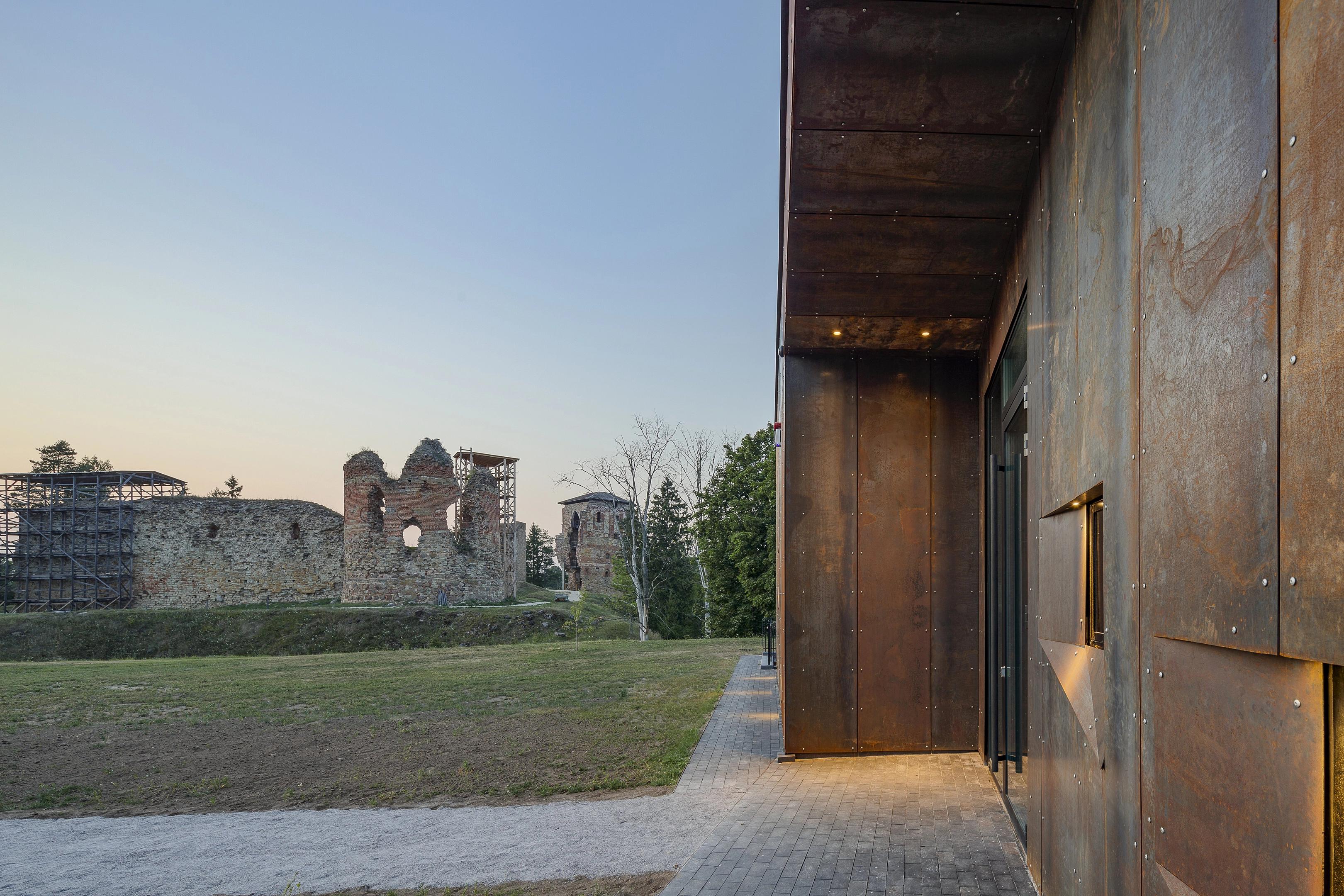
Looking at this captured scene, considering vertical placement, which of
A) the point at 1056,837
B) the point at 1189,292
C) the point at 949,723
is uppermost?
the point at 1189,292

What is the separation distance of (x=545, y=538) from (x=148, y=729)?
41552 mm

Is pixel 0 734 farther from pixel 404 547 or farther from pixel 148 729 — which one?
pixel 404 547

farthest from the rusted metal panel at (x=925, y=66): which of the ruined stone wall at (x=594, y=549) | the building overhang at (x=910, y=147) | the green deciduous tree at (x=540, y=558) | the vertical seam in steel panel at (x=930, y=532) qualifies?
the green deciduous tree at (x=540, y=558)

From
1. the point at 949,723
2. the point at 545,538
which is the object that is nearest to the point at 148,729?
the point at 949,723

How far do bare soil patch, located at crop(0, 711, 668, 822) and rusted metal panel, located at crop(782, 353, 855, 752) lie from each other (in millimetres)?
1529

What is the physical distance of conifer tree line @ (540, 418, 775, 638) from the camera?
2562 centimetres

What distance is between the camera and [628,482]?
25.6 m

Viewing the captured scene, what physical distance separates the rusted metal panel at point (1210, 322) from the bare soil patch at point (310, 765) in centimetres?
487

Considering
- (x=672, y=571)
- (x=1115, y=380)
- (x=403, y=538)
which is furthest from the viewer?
(x=672, y=571)

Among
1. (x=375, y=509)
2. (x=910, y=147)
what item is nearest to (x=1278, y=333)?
(x=910, y=147)

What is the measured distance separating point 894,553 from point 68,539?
104 ft

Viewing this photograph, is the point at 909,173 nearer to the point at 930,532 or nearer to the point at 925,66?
the point at 925,66

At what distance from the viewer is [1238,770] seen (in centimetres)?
158

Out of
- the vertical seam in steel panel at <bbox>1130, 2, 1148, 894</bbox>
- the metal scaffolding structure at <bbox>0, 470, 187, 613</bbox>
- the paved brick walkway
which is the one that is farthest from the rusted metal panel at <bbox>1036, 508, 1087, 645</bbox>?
the metal scaffolding structure at <bbox>0, 470, 187, 613</bbox>
